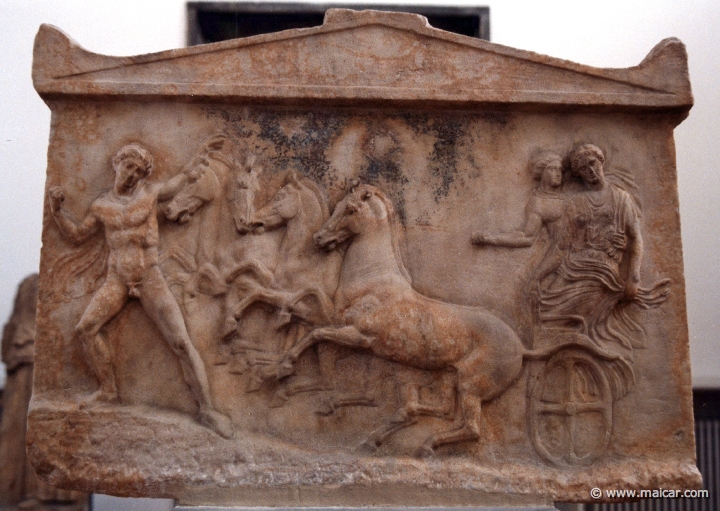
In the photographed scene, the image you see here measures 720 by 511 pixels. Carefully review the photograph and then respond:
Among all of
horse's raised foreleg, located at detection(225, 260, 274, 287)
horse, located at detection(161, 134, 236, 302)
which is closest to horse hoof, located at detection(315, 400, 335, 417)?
horse's raised foreleg, located at detection(225, 260, 274, 287)

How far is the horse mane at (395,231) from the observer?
4605mm

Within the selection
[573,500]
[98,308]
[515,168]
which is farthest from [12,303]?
[573,500]

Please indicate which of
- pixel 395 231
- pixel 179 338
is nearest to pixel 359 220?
pixel 395 231

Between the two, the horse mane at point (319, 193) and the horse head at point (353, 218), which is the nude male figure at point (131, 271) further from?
the horse head at point (353, 218)

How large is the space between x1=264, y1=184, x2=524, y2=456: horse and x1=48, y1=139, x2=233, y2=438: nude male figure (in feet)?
1.74

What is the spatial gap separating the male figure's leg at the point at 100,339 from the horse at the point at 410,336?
99 centimetres

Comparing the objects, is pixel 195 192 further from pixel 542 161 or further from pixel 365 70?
pixel 542 161

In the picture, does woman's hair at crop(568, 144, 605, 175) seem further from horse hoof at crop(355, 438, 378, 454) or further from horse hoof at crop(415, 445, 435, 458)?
horse hoof at crop(355, 438, 378, 454)

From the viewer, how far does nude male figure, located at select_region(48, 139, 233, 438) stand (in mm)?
4453

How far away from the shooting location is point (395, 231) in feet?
15.3

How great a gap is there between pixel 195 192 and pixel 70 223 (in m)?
0.81

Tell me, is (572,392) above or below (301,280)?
below

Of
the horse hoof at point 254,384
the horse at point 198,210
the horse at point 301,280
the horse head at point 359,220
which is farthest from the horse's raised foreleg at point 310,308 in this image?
the horse at point 198,210

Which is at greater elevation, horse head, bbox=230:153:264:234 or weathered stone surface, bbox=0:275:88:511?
horse head, bbox=230:153:264:234
